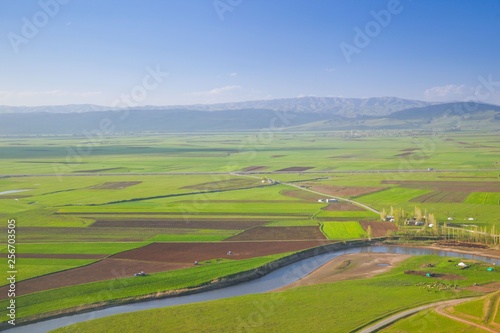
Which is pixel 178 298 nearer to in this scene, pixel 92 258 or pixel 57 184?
pixel 92 258

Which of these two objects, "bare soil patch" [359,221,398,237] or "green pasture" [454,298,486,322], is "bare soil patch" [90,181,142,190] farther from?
"green pasture" [454,298,486,322]

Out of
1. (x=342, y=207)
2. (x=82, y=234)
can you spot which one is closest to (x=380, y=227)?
(x=342, y=207)

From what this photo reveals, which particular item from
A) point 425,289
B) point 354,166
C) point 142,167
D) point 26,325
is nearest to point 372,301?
point 425,289

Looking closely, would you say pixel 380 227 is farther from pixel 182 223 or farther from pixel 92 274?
pixel 92 274

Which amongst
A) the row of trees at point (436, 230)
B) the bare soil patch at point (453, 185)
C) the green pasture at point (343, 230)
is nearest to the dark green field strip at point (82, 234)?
the green pasture at point (343, 230)

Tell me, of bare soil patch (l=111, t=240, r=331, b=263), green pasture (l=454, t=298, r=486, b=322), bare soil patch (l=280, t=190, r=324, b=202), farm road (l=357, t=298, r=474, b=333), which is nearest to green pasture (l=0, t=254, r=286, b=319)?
bare soil patch (l=111, t=240, r=331, b=263)

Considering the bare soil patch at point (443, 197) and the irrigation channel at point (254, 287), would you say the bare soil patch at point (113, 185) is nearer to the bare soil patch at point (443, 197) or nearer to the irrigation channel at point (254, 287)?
the bare soil patch at point (443, 197)
